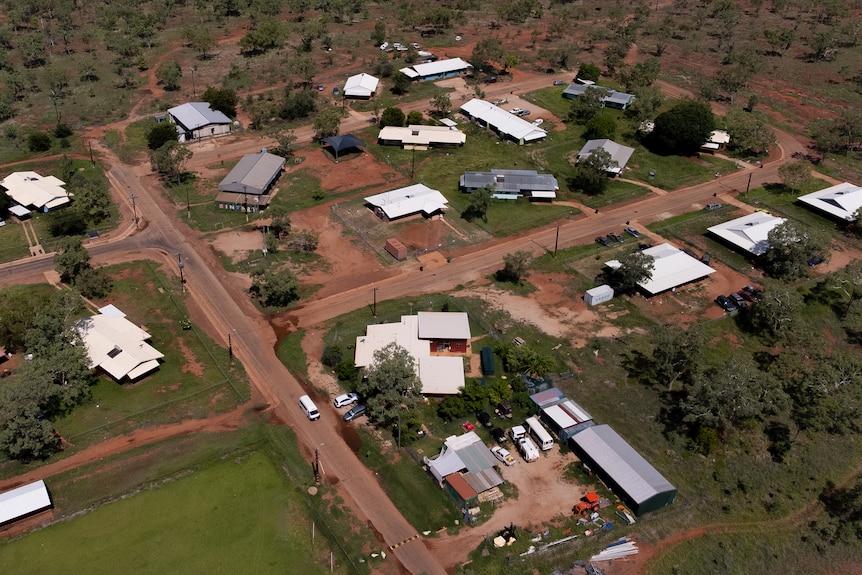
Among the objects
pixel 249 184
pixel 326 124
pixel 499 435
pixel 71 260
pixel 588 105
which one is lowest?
pixel 499 435

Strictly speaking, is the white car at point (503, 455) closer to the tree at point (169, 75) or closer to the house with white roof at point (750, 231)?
the house with white roof at point (750, 231)

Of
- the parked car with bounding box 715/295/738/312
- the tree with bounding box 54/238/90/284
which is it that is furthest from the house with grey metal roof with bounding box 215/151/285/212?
the parked car with bounding box 715/295/738/312

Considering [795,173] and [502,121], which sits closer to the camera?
[795,173]

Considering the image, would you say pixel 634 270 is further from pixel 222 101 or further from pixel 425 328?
pixel 222 101

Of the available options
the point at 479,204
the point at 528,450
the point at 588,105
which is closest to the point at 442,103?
the point at 588,105

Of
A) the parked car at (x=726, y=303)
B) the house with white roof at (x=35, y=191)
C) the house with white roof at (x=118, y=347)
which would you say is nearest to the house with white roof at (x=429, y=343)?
the house with white roof at (x=118, y=347)

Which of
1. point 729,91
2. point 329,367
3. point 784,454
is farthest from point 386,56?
point 784,454

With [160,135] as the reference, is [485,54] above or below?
above
